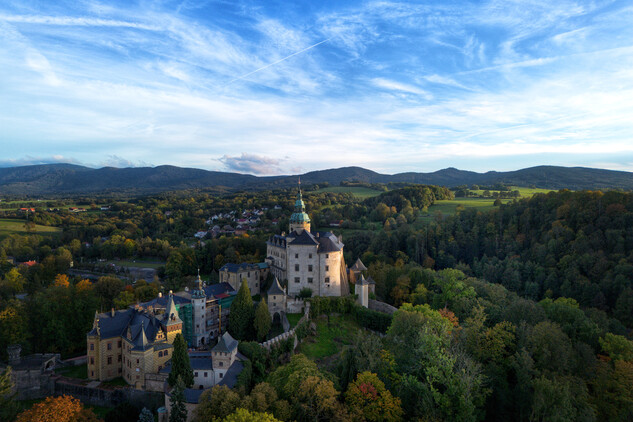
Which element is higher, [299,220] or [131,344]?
[299,220]

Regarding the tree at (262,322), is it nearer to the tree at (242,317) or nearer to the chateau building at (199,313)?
the tree at (242,317)

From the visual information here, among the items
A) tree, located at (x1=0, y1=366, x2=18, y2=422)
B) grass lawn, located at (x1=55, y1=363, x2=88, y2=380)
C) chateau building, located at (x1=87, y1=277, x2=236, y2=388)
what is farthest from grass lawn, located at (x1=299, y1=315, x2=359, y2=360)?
grass lawn, located at (x1=55, y1=363, x2=88, y2=380)

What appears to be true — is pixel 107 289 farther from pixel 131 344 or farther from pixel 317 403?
pixel 317 403

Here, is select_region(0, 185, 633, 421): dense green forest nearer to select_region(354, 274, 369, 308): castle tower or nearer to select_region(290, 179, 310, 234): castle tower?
select_region(354, 274, 369, 308): castle tower

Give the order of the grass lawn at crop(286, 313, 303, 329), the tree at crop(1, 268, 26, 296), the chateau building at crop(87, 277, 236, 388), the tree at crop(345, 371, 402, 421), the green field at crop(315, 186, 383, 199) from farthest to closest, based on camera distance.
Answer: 1. the green field at crop(315, 186, 383, 199)
2. the tree at crop(1, 268, 26, 296)
3. the grass lawn at crop(286, 313, 303, 329)
4. the chateau building at crop(87, 277, 236, 388)
5. the tree at crop(345, 371, 402, 421)

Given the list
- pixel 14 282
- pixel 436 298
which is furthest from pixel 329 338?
pixel 14 282

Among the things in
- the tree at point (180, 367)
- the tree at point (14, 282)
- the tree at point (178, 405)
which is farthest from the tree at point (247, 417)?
the tree at point (14, 282)
